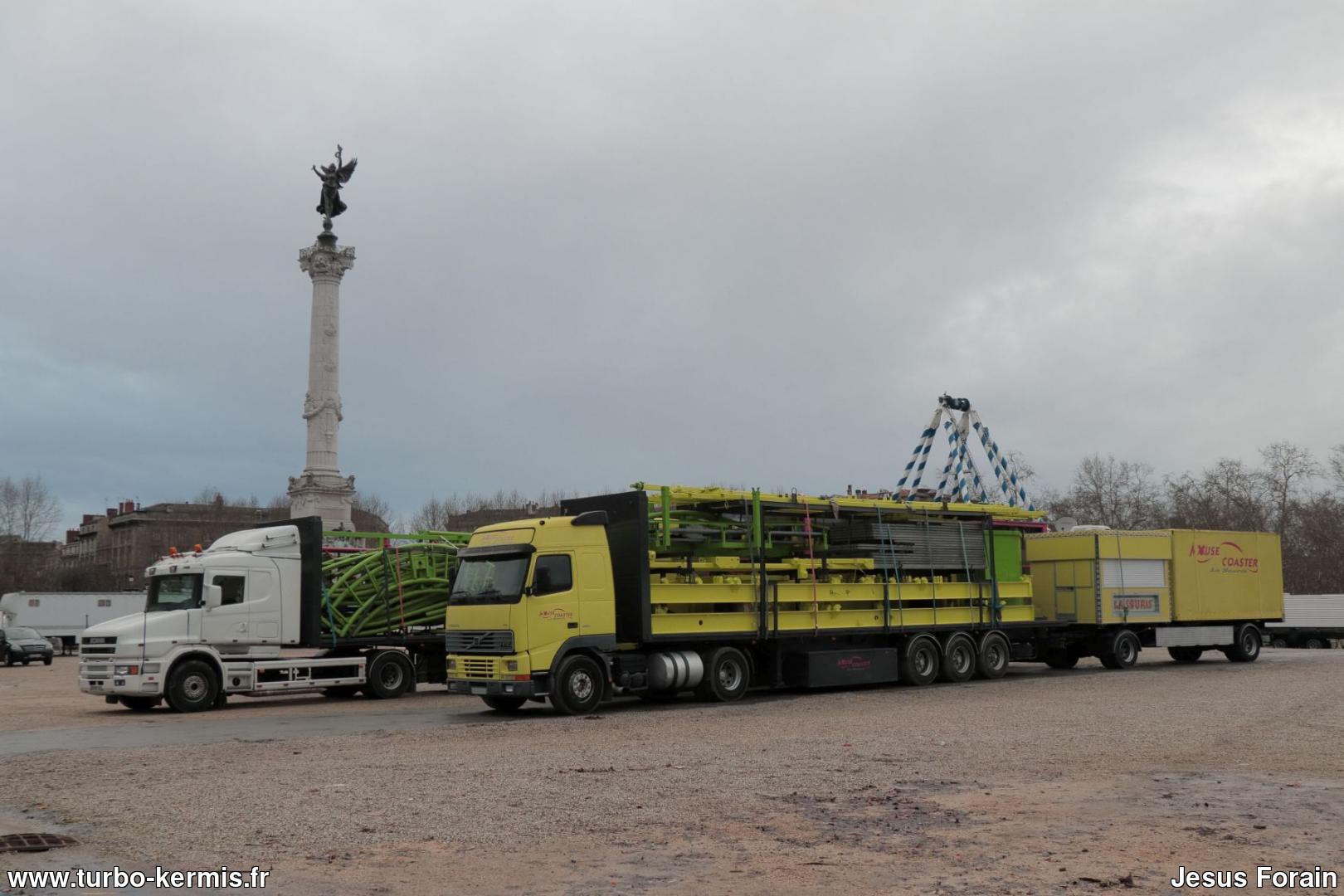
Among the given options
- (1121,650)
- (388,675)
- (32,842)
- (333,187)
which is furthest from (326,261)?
(32,842)

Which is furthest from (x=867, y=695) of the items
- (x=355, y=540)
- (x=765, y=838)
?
(x=765, y=838)

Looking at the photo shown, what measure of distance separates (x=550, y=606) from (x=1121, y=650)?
1618 cm

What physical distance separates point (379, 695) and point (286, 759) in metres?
10.9

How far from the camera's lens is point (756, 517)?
22.3 meters

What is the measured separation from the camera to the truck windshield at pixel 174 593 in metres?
22.6

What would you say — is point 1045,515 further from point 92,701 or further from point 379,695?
point 92,701

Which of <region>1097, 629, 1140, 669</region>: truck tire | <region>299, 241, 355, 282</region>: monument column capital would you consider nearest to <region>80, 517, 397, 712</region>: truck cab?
<region>1097, 629, 1140, 669</region>: truck tire

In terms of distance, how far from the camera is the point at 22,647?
4738 centimetres

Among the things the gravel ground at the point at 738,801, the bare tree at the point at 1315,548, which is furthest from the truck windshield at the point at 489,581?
the bare tree at the point at 1315,548

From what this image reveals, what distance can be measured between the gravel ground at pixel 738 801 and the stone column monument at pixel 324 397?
38418 millimetres

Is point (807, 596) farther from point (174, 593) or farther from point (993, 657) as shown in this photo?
point (174, 593)

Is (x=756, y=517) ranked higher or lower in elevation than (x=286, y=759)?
Answer: higher

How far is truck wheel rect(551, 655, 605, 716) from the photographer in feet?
63.9

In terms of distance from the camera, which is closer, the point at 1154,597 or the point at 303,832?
the point at 303,832
